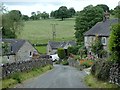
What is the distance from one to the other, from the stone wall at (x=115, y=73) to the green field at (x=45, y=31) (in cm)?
9376

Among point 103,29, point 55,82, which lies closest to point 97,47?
point 103,29

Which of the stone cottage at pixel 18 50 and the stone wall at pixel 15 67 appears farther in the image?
the stone cottage at pixel 18 50

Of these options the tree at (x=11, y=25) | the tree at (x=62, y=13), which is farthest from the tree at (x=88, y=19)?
the tree at (x=62, y=13)

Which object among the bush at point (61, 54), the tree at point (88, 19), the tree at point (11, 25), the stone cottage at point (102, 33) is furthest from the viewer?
the tree at point (11, 25)

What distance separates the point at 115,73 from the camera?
27203 millimetres

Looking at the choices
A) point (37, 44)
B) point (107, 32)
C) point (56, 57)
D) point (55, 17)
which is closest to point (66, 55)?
point (56, 57)

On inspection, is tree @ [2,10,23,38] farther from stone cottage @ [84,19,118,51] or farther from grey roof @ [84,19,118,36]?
grey roof @ [84,19,118,36]

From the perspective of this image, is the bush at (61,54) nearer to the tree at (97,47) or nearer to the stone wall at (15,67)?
the tree at (97,47)

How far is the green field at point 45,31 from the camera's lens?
12825 centimetres

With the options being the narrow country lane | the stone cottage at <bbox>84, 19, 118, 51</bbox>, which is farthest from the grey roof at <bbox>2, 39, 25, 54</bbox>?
the narrow country lane

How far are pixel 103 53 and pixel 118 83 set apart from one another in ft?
117

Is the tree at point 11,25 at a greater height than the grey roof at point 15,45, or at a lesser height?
greater

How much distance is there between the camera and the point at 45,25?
156m

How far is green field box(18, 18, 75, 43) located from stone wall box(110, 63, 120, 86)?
93.8 metres
